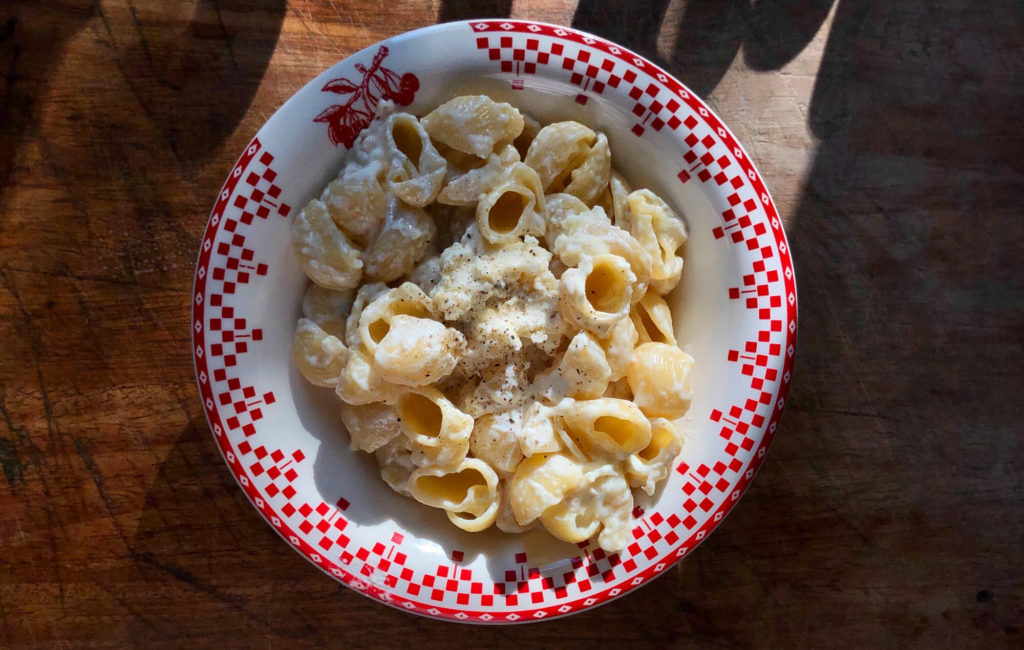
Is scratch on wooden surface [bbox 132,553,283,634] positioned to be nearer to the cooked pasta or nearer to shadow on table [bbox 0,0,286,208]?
the cooked pasta

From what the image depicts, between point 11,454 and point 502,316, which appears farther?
point 11,454

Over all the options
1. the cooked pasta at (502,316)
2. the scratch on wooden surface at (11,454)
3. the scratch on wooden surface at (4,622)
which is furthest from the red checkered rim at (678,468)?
the scratch on wooden surface at (4,622)

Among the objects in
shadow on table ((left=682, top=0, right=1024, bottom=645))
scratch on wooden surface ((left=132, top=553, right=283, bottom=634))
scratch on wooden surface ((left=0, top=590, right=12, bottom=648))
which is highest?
shadow on table ((left=682, top=0, right=1024, bottom=645))

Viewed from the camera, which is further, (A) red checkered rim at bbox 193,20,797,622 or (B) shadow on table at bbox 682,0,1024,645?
(B) shadow on table at bbox 682,0,1024,645

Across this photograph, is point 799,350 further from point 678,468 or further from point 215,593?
point 215,593

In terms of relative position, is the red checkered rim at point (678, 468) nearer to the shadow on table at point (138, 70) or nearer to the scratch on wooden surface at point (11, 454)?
the shadow on table at point (138, 70)

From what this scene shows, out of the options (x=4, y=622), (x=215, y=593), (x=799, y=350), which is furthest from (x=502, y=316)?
(x=4, y=622)

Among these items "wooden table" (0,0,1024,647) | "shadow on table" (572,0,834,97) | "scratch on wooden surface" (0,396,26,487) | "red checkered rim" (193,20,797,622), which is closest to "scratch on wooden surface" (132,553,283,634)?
"wooden table" (0,0,1024,647)
